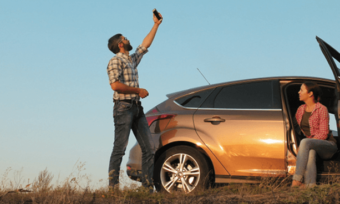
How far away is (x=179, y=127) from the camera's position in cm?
593

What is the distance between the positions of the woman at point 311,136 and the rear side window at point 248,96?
43cm

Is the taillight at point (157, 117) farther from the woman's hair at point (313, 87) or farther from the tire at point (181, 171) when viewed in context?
the woman's hair at point (313, 87)

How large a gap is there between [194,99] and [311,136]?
167 centimetres

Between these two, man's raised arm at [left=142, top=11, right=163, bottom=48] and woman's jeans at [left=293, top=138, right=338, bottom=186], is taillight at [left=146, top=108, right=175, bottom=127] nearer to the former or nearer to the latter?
man's raised arm at [left=142, top=11, right=163, bottom=48]

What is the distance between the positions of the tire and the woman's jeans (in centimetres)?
116

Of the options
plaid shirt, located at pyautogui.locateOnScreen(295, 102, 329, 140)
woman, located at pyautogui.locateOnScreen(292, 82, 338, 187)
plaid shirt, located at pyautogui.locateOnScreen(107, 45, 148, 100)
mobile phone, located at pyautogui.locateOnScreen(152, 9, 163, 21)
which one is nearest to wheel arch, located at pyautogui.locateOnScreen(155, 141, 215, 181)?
plaid shirt, located at pyautogui.locateOnScreen(107, 45, 148, 100)

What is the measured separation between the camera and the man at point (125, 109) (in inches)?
216

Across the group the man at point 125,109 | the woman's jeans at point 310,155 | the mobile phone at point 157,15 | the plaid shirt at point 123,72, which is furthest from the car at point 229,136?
the mobile phone at point 157,15

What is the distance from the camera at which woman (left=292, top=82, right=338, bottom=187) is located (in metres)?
5.43

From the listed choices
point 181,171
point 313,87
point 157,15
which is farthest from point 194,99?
point 313,87

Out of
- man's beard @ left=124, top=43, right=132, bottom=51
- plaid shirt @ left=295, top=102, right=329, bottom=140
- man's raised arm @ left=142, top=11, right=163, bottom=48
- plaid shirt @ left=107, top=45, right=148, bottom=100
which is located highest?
man's raised arm @ left=142, top=11, right=163, bottom=48

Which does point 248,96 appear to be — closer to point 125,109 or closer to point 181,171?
point 181,171

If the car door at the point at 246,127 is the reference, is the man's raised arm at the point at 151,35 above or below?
above

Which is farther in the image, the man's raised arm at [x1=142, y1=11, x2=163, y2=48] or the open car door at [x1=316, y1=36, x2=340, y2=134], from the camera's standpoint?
the man's raised arm at [x1=142, y1=11, x2=163, y2=48]
